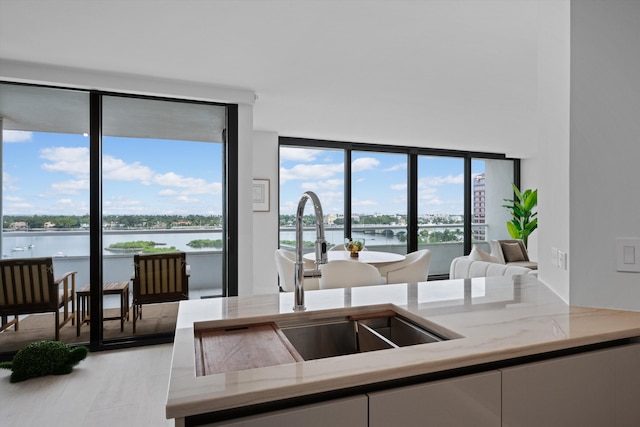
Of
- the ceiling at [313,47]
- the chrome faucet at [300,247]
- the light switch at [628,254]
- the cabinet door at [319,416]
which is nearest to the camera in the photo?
the cabinet door at [319,416]

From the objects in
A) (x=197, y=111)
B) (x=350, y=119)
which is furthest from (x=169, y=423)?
(x=350, y=119)

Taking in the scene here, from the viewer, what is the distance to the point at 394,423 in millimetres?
930

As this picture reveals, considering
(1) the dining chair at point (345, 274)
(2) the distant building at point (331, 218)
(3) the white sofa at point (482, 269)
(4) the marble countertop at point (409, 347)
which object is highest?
(2) the distant building at point (331, 218)

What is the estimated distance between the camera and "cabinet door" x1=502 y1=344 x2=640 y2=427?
1067 millimetres

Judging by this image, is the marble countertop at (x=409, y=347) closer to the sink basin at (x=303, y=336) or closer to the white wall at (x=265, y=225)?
the sink basin at (x=303, y=336)

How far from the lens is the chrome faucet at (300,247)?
1340 mm

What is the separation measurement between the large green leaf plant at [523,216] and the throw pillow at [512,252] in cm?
77

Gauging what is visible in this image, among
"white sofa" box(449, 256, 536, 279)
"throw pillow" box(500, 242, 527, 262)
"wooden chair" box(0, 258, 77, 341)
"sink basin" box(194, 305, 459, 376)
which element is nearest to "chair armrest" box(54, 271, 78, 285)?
"wooden chair" box(0, 258, 77, 341)

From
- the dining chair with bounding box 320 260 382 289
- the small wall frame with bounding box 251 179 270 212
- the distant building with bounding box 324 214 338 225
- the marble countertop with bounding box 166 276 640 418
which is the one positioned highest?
the small wall frame with bounding box 251 179 270 212

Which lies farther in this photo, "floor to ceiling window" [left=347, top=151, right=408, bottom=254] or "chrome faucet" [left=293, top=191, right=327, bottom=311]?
"floor to ceiling window" [left=347, top=151, right=408, bottom=254]

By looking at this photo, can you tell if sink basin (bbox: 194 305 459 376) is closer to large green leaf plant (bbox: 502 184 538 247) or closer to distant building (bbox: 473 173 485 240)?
large green leaf plant (bbox: 502 184 538 247)

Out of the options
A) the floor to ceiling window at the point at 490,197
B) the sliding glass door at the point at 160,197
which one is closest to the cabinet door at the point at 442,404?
the sliding glass door at the point at 160,197

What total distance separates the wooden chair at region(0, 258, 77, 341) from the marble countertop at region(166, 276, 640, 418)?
252cm

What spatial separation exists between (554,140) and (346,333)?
1.25 metres
